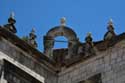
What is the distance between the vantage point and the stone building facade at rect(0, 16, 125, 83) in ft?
61.9

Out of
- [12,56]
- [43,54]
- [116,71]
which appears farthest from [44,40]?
[116,71]

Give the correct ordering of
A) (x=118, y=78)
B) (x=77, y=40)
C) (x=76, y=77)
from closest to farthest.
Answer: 1. (x=118, y=78)
2. (x=76, y=77)
3. (x=77, y=40)

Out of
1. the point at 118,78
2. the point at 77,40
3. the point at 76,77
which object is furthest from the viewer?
the point at 77,40

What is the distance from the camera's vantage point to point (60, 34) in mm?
21469

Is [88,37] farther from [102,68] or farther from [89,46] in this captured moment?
[102,68]

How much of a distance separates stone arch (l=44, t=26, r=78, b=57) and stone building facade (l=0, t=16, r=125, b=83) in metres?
0.04

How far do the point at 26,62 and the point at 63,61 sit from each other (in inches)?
67.5

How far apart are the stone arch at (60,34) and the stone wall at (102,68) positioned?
1120mm

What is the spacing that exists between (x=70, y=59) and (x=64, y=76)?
2.33 feet

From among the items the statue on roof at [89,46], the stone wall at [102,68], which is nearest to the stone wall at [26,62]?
the stone wall at [102,68]

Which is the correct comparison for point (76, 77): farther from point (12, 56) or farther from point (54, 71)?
point (12, 56)

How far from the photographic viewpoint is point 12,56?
63.2 feet

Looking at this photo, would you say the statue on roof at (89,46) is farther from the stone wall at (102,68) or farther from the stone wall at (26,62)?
the stone wall at (26,62)

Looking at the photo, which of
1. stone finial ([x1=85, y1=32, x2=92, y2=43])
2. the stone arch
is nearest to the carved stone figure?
the stone arch
